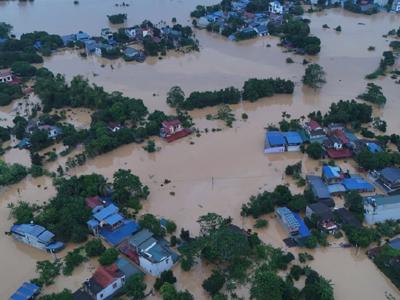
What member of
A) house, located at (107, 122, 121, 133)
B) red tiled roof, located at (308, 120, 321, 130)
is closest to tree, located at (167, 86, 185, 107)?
house, located at (107, 122, 121, 133)

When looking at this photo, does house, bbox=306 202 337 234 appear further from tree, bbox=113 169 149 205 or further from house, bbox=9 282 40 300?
house, bbox=9 282 40 300

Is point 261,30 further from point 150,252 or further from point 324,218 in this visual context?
point 150,252

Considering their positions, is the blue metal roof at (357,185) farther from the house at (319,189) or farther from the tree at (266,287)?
the tree at (266,287)

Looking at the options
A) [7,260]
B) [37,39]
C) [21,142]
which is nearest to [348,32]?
[37,39]

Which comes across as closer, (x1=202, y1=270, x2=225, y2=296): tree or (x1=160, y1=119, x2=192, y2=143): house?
(x1=202, y1=270, x2=225, y2=296): tree

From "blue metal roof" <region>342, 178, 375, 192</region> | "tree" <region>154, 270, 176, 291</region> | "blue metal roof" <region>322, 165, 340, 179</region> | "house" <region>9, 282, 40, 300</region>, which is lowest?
"house" <region>9, 282, 40, 300</region>

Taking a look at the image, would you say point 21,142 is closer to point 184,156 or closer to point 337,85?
point 184,156

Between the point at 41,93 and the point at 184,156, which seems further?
the point at 41,93
